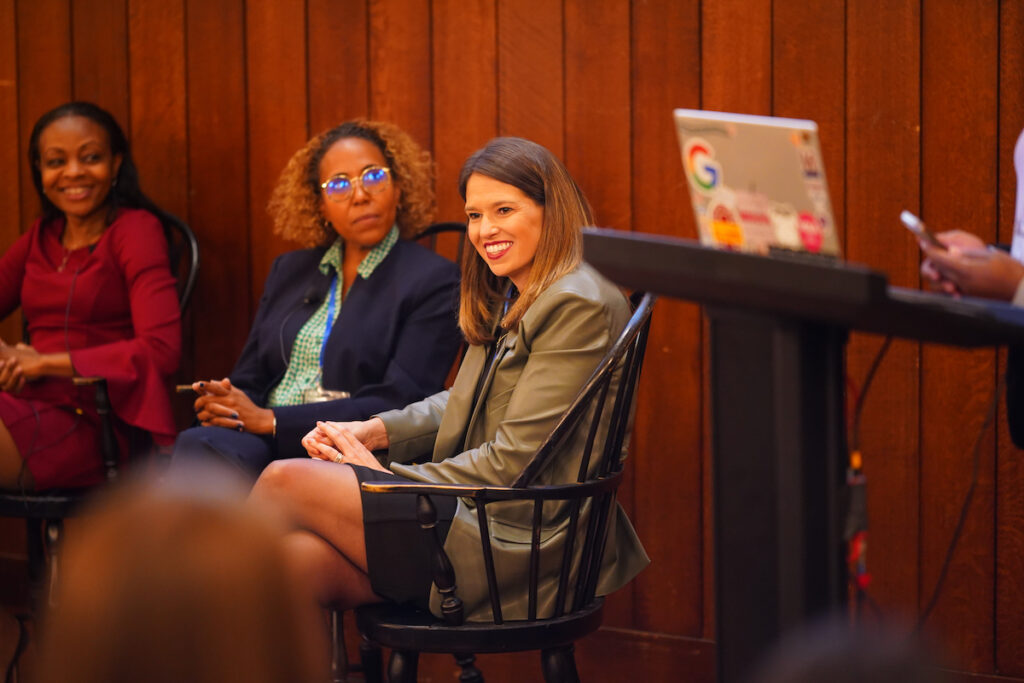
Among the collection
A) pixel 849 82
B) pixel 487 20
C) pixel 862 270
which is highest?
pixel 487 20

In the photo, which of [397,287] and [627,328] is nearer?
[627,328]

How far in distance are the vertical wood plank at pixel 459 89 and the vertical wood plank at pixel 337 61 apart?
23cm

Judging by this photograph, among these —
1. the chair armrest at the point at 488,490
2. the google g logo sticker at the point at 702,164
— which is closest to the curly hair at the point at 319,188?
the chair armrest at the point at 488,490

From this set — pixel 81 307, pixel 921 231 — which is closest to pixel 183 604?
pixel 921 231

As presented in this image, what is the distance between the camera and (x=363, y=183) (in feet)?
8.72

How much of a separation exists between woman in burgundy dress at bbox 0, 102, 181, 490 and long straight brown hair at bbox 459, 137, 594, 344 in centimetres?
101

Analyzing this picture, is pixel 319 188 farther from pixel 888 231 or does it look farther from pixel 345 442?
pixel 888 231

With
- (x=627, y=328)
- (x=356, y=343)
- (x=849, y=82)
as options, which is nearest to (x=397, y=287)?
(x=356, y=343)

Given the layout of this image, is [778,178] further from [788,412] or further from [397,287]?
[397,287]

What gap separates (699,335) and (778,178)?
1.51 metres

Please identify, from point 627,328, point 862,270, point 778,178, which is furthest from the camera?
point 627,328

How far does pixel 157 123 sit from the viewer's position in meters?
3.23

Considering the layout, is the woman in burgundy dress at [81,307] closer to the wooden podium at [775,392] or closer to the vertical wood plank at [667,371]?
the vertical wood plank at [667,371]

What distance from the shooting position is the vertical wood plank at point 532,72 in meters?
2.67
